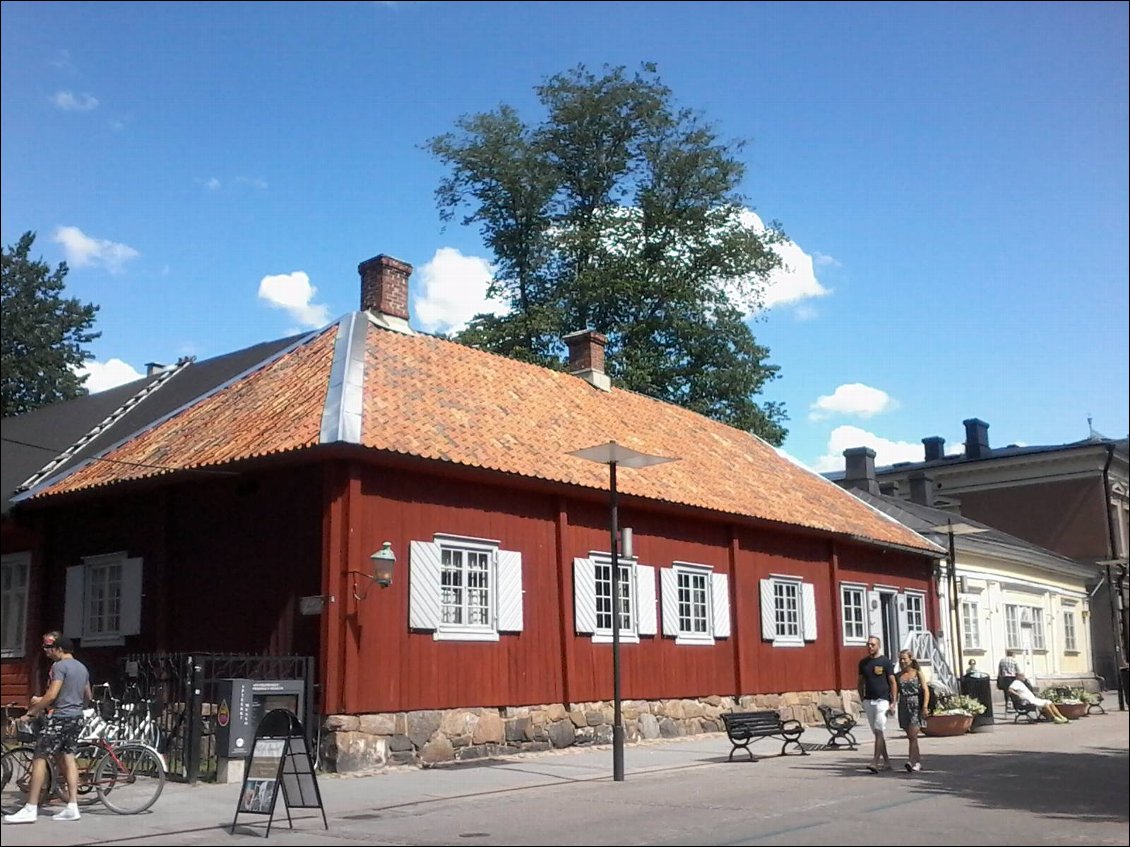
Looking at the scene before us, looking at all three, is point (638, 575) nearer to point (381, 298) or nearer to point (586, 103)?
point (381, 298)

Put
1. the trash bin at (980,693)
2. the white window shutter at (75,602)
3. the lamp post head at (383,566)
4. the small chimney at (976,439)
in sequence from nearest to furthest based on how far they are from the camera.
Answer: the lamp post head at (383,566) → the white window shutter at (75,602) → the trash bin at (980,693) → the small chimney at (976,439)

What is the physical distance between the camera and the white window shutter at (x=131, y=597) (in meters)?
18.3

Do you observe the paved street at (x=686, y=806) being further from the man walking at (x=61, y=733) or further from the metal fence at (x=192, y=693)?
the metal fence at (x=192, y=693)

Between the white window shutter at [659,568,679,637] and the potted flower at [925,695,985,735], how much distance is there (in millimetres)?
4651

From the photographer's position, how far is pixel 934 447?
55062 millimetres

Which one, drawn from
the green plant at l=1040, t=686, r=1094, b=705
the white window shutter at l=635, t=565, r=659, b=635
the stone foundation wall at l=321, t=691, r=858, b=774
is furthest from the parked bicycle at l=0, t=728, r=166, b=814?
the green plant at l=1040, t=686, r=1094, b=705

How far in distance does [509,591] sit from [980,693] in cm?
1034

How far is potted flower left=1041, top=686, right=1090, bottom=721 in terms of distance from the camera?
2405 centimetres

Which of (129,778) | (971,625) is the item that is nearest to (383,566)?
(129,778)

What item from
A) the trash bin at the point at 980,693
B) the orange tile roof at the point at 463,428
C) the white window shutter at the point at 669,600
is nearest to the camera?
the orange tile roof at the point at 463,428

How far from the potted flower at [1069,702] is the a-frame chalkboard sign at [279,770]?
17896 millimetres

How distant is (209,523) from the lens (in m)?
17.8

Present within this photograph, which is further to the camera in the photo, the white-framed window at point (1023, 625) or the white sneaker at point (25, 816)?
the white-framed window at point (1023, 625)

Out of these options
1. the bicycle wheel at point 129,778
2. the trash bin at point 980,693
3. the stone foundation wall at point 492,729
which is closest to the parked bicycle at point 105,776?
the bicycle wheel at point 129,778
